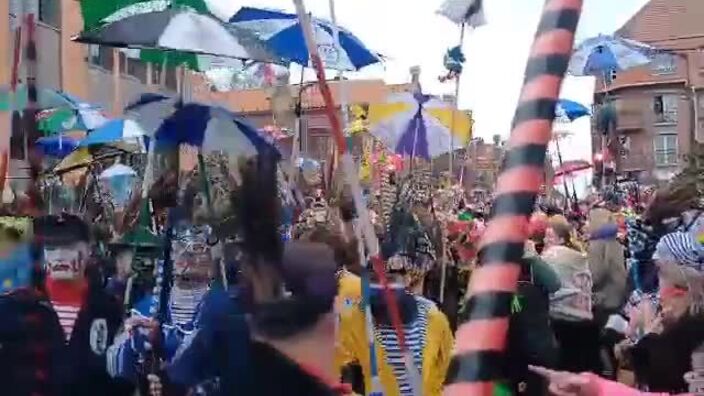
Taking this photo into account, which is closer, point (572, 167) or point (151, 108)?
point (151, 108)

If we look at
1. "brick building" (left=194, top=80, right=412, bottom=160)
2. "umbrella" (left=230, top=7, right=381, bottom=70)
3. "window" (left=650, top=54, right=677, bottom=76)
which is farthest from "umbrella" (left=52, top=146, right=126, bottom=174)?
"window" (left=650, top=54, right=677, bottom=76)

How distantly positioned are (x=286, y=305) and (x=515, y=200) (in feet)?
5.54

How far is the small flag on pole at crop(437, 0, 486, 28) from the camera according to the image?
22.9 ft

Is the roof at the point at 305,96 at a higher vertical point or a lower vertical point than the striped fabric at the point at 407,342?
higher

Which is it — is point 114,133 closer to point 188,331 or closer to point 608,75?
point 188,331

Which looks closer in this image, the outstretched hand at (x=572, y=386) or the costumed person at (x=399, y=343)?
the outstretched hand at (x=572, y=386)

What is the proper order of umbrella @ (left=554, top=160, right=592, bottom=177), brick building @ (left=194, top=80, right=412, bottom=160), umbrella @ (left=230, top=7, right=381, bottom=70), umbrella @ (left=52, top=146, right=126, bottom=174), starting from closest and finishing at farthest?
1. umbrella @ (left=230, top=7, right=381, bottom=70)
2. brick building @ (left=194, top=80, right=412, bottom=160)
3. umbrella @ (left=52, top=146, right=126, bottom=174)
4. umbrella @ (left=554, top=160, right=592, bottom=177)

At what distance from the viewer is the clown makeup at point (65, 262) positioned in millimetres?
4652

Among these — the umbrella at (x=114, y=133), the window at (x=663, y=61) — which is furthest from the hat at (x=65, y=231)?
the window at (x=663, y=61)

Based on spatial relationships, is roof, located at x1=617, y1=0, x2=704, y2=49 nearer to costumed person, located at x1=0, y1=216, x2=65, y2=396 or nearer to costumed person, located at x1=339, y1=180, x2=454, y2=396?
costumed person, located at x1=339, y1=180, x2=454, y2=396

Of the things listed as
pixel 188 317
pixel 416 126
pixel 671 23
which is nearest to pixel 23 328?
pixel 188 317

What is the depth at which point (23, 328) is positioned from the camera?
3.93 m

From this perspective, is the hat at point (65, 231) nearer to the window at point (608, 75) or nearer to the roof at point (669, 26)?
the window at point (608, 75)

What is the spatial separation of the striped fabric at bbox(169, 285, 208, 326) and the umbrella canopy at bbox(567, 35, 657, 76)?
9.30m
